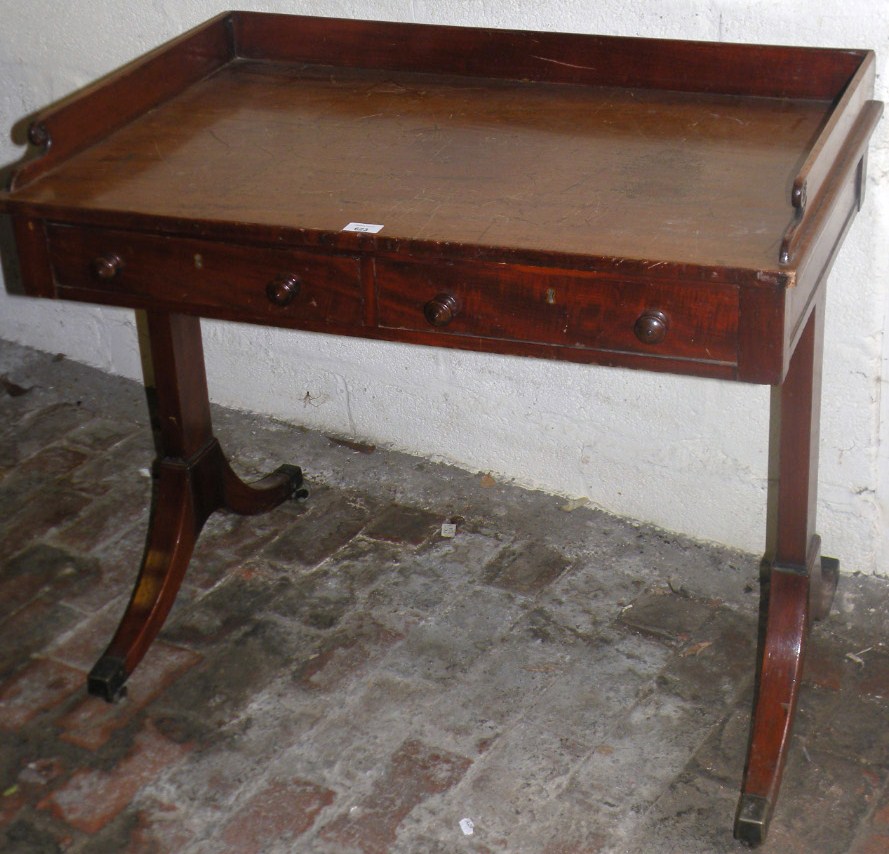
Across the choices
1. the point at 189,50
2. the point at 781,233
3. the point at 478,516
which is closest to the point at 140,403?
the point at 478,516

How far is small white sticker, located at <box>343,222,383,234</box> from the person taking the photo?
74.0 inches

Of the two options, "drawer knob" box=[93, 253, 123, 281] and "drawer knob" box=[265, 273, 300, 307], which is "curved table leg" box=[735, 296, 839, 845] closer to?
"drawer knob" box=[265, 273, 300, 307]

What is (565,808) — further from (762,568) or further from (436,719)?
(762,568)

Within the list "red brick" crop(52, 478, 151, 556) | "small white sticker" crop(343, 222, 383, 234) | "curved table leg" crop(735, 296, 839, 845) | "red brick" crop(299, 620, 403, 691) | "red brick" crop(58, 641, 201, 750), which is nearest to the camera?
"small white sticker" crop(343, 222, 383, 234)

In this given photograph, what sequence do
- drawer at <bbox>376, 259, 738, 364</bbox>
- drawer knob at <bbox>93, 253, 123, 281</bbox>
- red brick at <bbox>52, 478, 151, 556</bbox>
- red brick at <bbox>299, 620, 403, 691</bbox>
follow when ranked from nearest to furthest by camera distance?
drawer at <bbox>376, 259, 738, 364</bbox>
drawer knob at <bbox>93, 253, 123, 281</bbox>
red brick at <bbox>299, 620, 403, 691</bbox>
red brick at <bbox>52, 478, 151, 556</bbox>

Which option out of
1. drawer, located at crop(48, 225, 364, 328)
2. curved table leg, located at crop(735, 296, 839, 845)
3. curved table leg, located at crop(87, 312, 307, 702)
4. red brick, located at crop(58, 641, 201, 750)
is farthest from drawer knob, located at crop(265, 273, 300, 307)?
red brick, located at crop(58, 641, 201, 750)

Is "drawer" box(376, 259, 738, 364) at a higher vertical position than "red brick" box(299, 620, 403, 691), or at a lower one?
higher

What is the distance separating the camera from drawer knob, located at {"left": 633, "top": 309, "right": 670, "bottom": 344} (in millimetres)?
1787

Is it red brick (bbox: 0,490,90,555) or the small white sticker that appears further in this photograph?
red brick (bbox: 0,490,90,555)

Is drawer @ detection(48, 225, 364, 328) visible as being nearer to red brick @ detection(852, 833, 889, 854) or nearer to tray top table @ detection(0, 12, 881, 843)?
tray top table @ detection(0, 12, 881, 843)

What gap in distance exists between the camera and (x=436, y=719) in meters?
2.42

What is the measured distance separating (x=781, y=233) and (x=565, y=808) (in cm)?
100

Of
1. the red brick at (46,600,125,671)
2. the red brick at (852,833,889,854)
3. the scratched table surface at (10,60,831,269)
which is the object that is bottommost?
the red brick at (46,600,125,671)

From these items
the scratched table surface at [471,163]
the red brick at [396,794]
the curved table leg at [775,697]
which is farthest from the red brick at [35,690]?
the curved table leg at [775,697]
